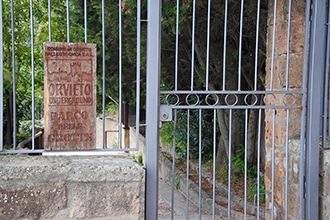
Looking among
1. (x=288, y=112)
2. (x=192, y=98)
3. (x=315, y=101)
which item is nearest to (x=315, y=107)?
(x=315, y=101)

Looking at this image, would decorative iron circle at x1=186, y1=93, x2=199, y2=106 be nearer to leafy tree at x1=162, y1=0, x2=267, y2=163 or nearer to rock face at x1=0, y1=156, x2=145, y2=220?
leafy tree at x1=162, y1=0, x2=267, y2=163

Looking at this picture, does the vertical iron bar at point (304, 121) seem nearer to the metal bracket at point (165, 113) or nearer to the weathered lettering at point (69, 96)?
the metal bracket at point (165, 113)

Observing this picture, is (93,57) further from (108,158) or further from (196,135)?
(196,135)

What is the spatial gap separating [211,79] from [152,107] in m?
4.73

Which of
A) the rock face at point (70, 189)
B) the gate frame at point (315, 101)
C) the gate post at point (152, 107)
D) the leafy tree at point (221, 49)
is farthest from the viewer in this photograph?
the leafy tree at point (221, 49)

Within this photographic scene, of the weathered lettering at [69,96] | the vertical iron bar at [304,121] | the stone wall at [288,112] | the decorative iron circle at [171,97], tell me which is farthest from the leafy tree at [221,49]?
the weathered lettering at [69,96]

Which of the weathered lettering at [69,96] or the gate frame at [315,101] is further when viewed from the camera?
the gate frame at [315,101]

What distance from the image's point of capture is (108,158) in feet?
8.55

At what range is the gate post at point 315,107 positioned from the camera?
9.11ft

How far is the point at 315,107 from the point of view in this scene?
110 inches

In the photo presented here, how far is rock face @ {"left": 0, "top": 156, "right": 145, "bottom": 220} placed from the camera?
7.60 ft

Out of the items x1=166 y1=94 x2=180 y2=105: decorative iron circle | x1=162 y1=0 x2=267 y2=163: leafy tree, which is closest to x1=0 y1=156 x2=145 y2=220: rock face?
x1=166 y1=94 x2=180 y2=105: decorative iron circle

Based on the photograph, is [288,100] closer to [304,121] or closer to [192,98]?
[304,121]

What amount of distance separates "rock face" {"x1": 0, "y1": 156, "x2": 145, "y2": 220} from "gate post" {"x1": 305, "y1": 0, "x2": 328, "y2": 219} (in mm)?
1259
